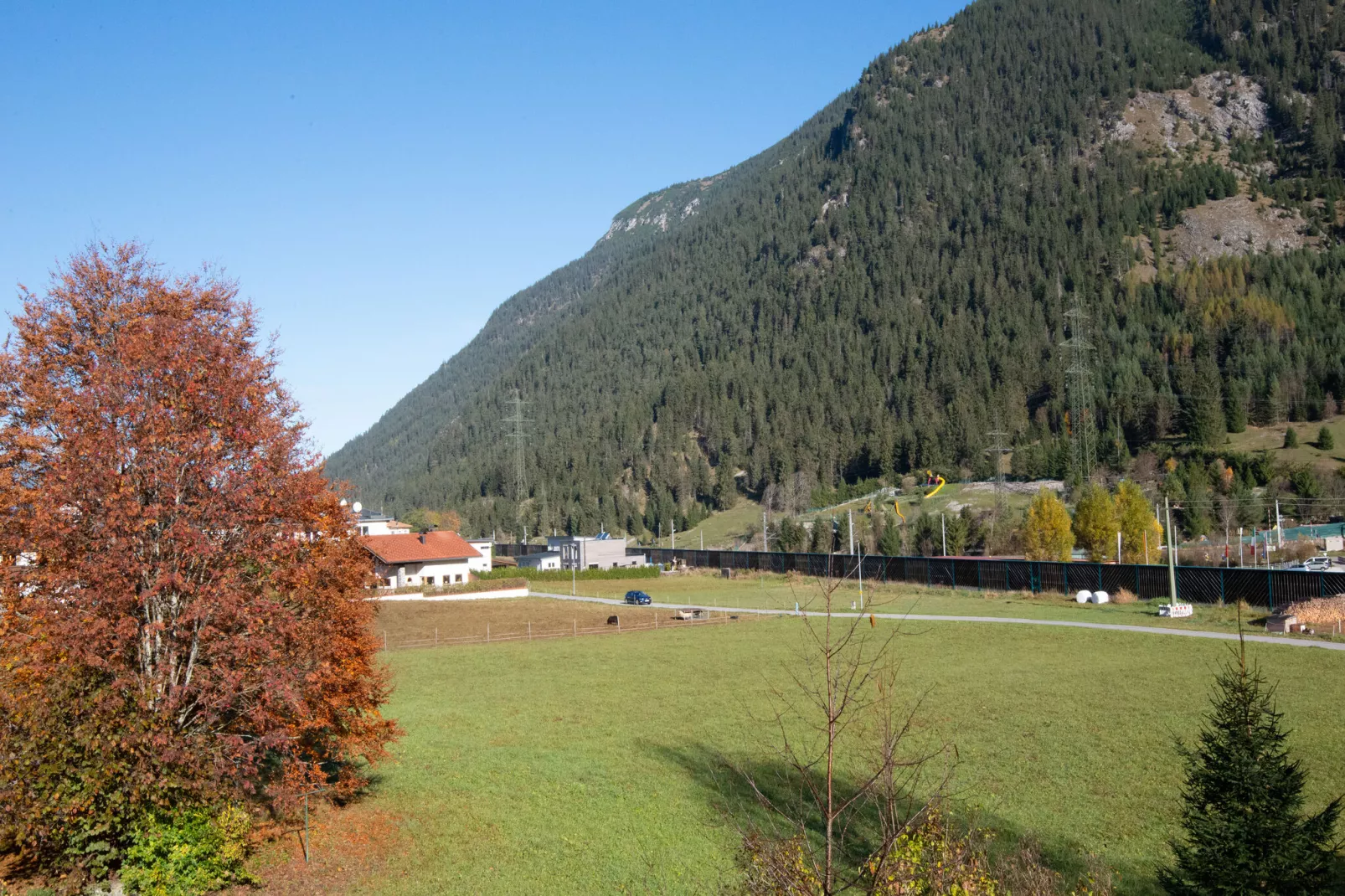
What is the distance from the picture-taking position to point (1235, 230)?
626 feet

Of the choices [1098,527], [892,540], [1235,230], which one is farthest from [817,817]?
[1235,230]

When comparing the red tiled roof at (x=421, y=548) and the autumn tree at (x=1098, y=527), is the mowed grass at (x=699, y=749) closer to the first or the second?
the red tiled roof at (x=421, y=548)

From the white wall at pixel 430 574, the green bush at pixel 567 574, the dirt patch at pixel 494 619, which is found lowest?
the dirt patch at pixel 494 619

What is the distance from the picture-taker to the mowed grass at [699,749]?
1535cm

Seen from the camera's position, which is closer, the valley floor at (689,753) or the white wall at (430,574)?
the valley floor at (689,753)

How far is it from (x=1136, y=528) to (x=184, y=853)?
85.3 m

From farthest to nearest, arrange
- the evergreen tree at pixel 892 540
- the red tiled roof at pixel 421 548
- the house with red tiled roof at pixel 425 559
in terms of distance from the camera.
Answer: the evergreen tree at pixel 892 540, the red tiled roof at pixel 421 548, the house with red tiled roof at pixel 425 559

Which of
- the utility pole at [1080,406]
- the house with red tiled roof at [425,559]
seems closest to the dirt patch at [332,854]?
the house with red tiled roof at [425,559]

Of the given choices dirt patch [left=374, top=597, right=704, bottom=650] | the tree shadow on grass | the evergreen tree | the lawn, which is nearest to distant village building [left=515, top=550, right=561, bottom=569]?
the lawn

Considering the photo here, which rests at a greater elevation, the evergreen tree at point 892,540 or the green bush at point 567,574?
the evergreen tree at point 892,540

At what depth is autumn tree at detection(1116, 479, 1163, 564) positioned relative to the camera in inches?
3226

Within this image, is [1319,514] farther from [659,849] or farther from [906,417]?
[659,849]

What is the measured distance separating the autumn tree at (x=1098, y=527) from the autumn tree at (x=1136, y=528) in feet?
2.56

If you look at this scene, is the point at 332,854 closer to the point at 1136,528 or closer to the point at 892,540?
the point at 1136,528
